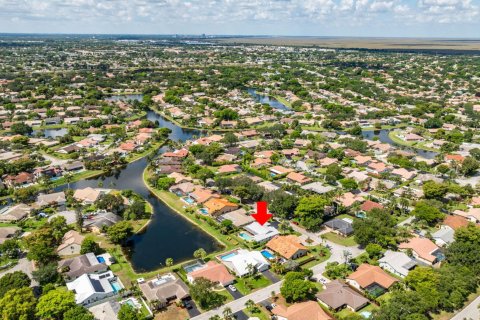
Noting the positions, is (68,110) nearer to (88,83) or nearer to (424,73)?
(88,83)

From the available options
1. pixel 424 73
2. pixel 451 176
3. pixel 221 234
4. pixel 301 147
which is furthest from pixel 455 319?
pixel 424 73

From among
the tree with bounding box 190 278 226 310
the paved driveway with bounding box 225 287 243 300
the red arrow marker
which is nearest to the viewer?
the tree with bounding box 190 278 226 310

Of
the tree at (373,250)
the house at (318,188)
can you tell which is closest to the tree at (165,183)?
the house at (318,188)

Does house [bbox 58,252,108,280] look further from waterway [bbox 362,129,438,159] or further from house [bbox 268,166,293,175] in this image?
waterway [bbox 362,129,438,159]

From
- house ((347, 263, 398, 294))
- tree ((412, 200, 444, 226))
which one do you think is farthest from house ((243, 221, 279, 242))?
tree ((412, 200, 444, 226))

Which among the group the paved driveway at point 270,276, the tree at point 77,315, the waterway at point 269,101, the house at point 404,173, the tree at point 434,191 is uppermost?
the waterway at point 269,101

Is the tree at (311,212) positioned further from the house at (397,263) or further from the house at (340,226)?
the house at (397,263)
